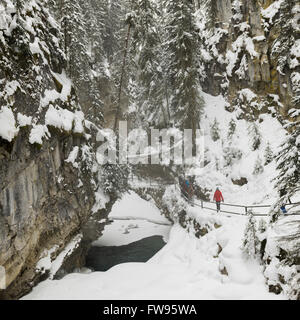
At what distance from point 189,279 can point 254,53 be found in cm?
2120

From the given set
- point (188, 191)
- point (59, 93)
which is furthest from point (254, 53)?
point (59, 93)

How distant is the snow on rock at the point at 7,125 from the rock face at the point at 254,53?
18025 millimetres

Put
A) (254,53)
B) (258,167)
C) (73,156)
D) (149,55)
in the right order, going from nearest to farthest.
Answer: (73,156), (258,167), (254,53), (149,55)

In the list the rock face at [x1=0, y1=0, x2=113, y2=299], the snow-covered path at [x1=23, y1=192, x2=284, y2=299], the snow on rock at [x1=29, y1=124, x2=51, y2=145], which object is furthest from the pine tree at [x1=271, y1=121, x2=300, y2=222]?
the snow on rock at [x1=29, y1=124, x2=51, y2=145]

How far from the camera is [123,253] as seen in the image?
67.0 feet

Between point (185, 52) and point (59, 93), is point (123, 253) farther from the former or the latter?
point (185, 52)

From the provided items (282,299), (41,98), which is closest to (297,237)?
(282,299)

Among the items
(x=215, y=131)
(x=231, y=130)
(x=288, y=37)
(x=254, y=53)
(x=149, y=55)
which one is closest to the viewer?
(x=288, y=37)

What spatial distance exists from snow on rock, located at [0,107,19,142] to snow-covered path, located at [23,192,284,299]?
7246 mm

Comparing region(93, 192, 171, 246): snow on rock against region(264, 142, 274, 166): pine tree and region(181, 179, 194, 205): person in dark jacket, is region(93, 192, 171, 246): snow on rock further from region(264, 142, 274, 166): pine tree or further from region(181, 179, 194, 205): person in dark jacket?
region(264, 142, 274, 166): pine tree

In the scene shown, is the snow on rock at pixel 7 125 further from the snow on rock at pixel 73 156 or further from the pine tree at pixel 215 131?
A: the pine tree at pixel 215 131

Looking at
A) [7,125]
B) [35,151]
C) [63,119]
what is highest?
[63,119]

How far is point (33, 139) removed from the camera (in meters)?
11.0

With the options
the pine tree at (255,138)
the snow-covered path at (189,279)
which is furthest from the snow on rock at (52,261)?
the pine tree at (255,138)
